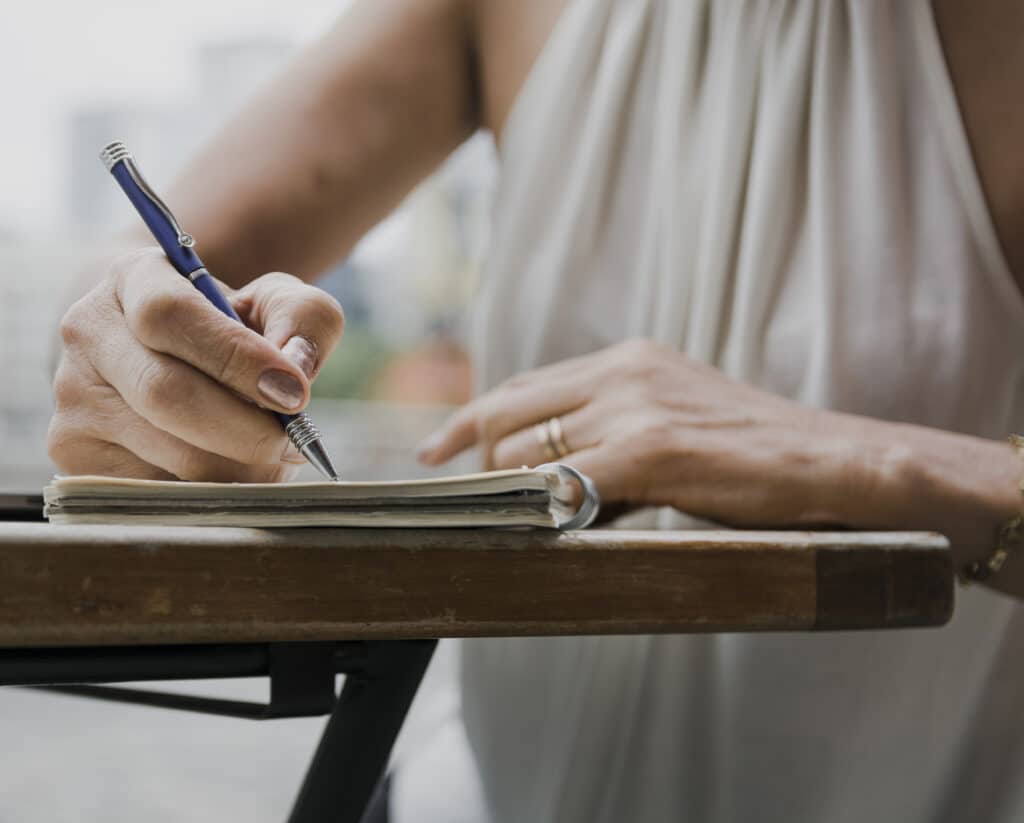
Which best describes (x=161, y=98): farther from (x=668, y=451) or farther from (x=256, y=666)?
(x=256, y=666)

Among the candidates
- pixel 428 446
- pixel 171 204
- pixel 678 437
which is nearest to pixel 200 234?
pixel 171 204

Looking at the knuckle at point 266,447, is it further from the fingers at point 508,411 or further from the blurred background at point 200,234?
the fingers at point 508,411

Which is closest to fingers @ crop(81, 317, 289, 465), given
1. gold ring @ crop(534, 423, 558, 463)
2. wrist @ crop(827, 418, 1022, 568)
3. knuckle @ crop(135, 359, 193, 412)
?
knuckle @ crop(135, 359, 193, 412)

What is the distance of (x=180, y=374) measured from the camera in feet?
1.16

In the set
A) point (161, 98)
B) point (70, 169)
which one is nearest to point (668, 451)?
point (70, 169)

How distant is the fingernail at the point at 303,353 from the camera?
354mm

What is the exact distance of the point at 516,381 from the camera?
0.56 m

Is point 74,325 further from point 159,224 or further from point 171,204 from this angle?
point 171,204

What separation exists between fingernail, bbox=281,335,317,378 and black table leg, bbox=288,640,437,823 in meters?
0.10

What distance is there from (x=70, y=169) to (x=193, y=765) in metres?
0.66

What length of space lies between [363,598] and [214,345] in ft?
0.35

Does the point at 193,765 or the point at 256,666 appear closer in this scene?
the point at 256,666

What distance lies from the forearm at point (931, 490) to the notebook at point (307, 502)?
0.23 m

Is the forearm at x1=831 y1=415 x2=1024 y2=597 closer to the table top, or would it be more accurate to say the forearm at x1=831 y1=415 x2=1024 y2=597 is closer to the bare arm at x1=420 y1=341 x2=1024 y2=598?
the bare arm at x1=420 y1=341 x2=1024 y2=598
